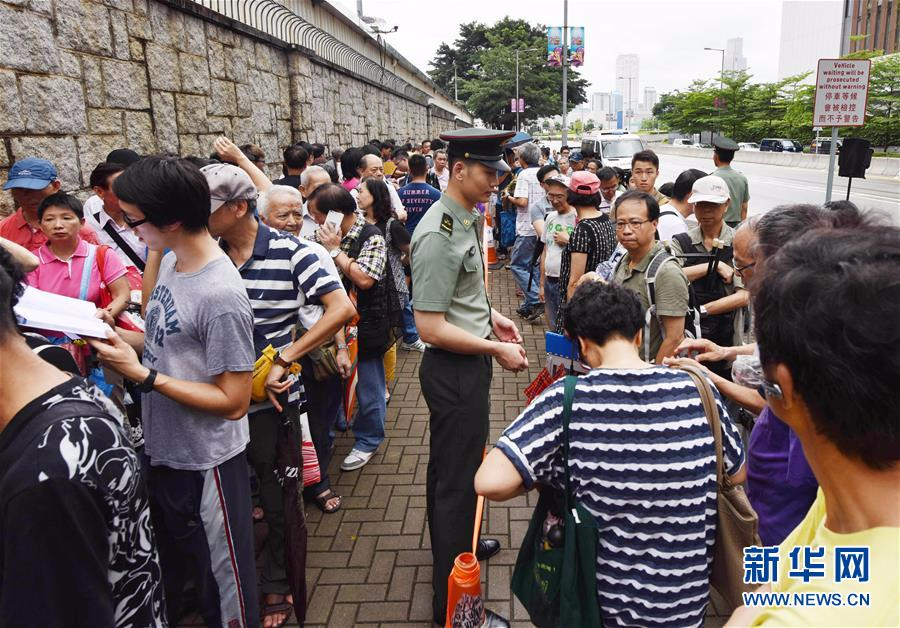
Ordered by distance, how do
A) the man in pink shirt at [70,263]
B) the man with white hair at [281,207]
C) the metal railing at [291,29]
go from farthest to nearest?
the metal railing at [291,29]
the man with white hair at [281,207]
the man in pink shirt at [70,263]

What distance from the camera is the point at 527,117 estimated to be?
4709 cm

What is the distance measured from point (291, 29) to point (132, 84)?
4.80 meters

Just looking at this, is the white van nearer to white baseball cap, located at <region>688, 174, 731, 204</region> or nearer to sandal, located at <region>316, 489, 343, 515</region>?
white baseball cap, located at <region>688, 174, 731, 204</region>

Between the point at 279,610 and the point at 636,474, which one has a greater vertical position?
the point at 636,474

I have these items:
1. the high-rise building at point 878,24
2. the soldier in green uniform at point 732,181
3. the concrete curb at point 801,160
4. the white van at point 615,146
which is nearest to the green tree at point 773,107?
the concrete curb at point 801,160

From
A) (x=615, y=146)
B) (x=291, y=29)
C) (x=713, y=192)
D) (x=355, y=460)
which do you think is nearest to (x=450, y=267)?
(x=713, y=192)

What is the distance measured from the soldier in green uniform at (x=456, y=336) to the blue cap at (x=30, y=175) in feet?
8.37

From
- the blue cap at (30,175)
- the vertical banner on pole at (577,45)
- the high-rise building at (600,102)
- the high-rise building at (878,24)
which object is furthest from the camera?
the high-rise building at (600,102)

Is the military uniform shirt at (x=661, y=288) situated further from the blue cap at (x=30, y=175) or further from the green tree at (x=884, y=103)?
the green tree at (x=884, y=103)

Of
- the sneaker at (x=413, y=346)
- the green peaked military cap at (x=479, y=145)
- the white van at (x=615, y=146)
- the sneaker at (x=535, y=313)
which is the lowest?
the sneaker at (x=413, y=346)

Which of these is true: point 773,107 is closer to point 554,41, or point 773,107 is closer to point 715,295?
point 554,41

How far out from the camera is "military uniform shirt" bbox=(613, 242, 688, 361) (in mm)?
3043

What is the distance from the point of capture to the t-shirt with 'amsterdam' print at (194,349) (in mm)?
2082

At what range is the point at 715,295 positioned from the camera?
3.67 m
